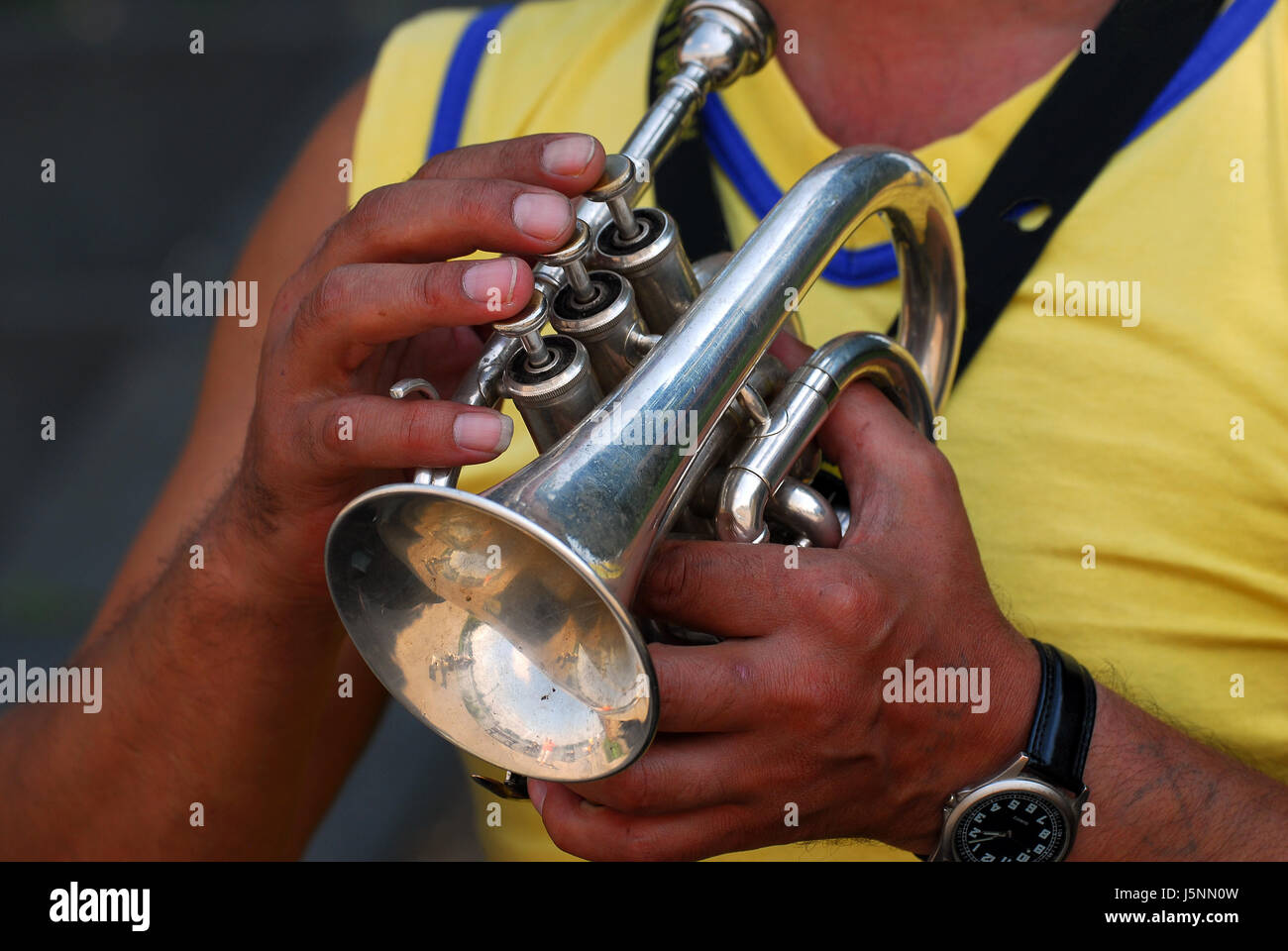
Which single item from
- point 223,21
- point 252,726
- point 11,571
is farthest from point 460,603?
point 223,21

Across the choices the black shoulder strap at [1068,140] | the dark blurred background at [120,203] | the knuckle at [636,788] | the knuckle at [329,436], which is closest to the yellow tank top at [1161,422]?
the black shoulder strap at [1068,140]

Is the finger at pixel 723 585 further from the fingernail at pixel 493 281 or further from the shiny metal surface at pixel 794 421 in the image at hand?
the fingernail at pixel 493 281

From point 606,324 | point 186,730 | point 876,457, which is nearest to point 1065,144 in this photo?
point 876,457

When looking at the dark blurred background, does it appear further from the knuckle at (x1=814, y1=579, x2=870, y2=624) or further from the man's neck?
the knuckle at (x1=814, y1=579, x2=870, y2=624)

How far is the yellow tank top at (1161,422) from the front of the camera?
117 cm

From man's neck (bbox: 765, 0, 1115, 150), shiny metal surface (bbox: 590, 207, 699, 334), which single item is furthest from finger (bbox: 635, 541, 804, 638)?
man's neck (bbox: 765, 0, 1115, 150)

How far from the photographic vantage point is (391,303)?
3.02 feet

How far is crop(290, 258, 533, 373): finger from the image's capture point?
885 millimetres

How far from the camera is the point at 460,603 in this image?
37.6 inches

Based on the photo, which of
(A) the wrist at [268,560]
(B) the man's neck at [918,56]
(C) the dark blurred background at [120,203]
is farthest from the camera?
(C) the dark blurred background at [120,203]

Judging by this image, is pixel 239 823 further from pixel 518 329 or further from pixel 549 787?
pixel 518 329

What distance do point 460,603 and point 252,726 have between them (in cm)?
43

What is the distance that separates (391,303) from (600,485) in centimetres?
22

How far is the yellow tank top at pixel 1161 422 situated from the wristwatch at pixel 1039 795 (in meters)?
0.17
